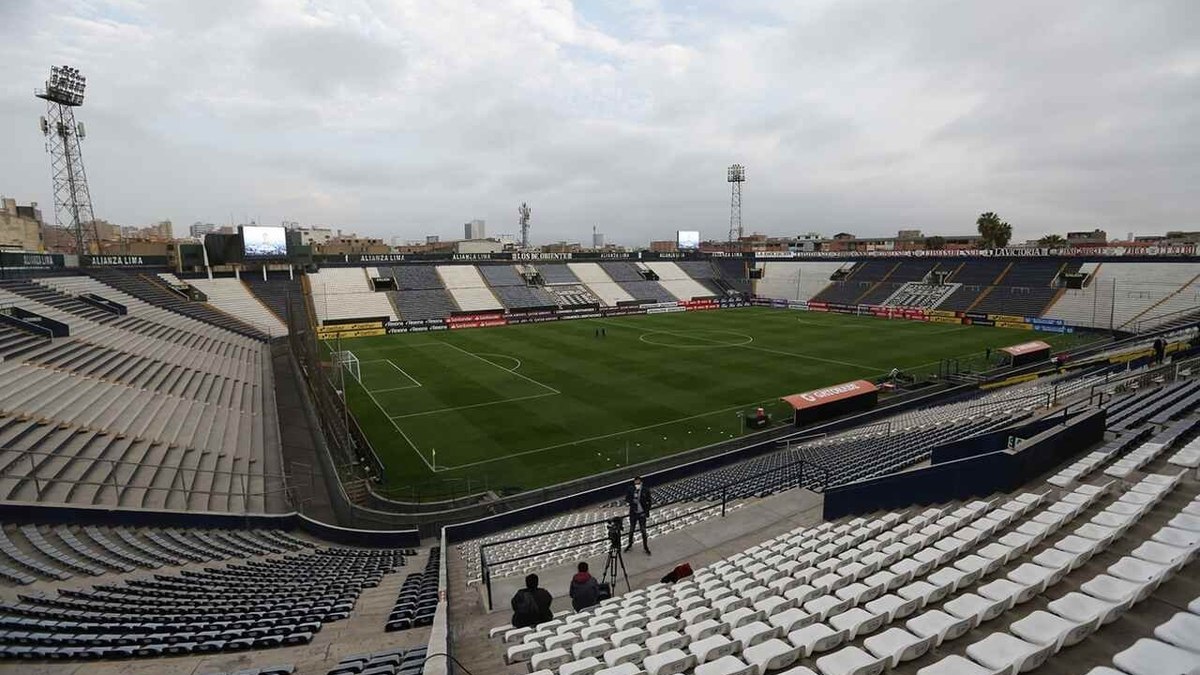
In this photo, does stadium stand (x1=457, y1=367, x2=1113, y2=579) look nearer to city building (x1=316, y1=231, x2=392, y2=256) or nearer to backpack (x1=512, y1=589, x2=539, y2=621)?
backpack (x1=512, y1=589, x2=539, y2=621)

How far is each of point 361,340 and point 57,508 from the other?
43878 mm

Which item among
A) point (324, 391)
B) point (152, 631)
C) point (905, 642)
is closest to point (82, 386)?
point (324, 391)

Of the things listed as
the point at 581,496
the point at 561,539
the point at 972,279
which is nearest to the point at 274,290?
the point at 581,496

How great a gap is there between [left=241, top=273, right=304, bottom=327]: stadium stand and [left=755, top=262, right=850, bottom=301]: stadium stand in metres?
61.1

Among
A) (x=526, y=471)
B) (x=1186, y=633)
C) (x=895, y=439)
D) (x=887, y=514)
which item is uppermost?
(x=1186, y=633)

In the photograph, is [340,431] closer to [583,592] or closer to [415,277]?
[583,592]

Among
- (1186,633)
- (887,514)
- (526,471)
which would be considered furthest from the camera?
(526,471)

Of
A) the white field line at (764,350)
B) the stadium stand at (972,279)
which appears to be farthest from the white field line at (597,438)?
the stadium stand at (972,279)

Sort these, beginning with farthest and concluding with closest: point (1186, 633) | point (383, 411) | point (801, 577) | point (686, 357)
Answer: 1. point (686, 357)
2. point (383, 411)
3. point (801, 577)
4. point (1186, 633)

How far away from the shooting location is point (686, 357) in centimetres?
4375

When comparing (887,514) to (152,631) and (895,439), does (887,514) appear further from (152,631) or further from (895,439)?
(152,631)

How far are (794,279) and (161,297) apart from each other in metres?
74.7

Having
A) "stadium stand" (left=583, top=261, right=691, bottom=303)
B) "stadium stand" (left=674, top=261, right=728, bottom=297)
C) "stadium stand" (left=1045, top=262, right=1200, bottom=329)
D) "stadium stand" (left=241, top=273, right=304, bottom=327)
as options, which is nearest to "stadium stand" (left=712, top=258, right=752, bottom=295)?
"stadium stand" (left=674, top=261, right=728, bottom=297)

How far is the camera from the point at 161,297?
1953 inches
